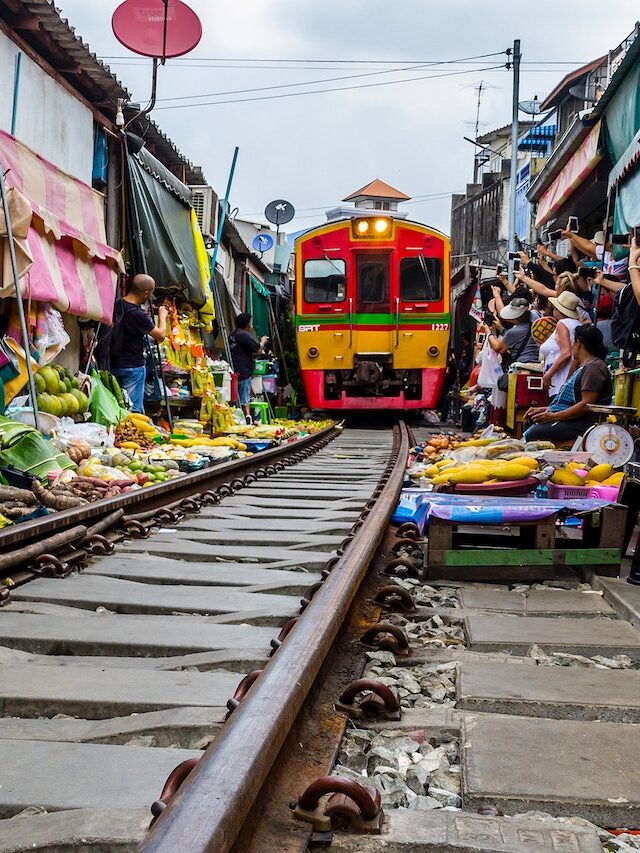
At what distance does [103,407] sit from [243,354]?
6410 mm

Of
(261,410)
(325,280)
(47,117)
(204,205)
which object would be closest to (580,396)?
(47,117)

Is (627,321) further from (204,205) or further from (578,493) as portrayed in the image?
(204,205)

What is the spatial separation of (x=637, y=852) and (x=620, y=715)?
815 millimetres

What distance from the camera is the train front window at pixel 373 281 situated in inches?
A: 603

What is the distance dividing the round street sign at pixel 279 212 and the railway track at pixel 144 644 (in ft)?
59.4

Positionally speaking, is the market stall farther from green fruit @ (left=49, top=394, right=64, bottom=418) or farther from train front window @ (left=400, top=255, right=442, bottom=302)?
train front window @ (left=400, top=255, right=442, bottom=302)

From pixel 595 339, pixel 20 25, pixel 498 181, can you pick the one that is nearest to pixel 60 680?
pixel 595 339

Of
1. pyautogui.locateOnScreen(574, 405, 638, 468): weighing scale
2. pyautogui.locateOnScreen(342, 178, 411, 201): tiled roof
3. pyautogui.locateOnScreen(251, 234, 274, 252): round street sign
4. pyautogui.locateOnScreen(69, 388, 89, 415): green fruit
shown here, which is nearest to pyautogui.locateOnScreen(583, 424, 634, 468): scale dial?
pyautogui.locateOnScreen(574, 405, 638, 468): weighing scale

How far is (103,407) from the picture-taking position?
359 inches

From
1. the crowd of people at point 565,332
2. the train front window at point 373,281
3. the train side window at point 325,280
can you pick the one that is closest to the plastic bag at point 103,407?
the crowd of people at point 565,332

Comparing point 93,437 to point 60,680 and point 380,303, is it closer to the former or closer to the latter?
point 60,680

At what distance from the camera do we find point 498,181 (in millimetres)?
38562

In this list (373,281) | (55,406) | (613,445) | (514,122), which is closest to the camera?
(613,445)

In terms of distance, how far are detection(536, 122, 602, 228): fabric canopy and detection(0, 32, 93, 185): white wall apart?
5829 millimetres
